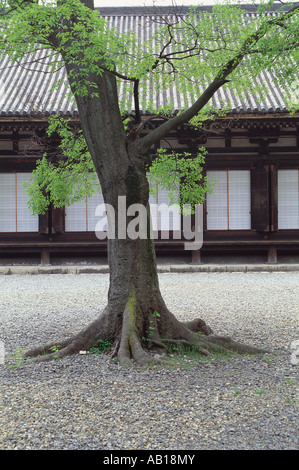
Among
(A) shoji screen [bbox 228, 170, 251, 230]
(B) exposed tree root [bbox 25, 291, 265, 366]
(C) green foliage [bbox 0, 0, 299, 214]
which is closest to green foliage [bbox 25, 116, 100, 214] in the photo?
(C) green foliage [bbox 0, 0, 299, 214]

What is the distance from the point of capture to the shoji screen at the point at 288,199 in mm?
15055

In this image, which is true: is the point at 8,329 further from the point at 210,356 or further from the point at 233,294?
the point at 233,294

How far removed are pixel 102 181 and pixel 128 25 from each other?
15.5 metres

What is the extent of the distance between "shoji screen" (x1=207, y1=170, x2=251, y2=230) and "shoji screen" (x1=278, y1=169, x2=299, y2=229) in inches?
37.8

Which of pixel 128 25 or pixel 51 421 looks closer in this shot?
pixel 51 421

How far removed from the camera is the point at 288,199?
15133 mm

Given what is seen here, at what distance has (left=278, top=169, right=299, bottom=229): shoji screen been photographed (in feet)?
49.4

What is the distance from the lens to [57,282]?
12.3m

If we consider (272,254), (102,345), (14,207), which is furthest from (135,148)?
(14,207)

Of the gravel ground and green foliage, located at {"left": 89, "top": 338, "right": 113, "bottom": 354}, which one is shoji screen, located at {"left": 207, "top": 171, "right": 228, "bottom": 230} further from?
green foliage, located at {"left": 89, "top": 338, "right": 113, "bottom": 354}

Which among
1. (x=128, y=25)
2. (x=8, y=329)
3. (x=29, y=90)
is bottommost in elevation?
(x=8, y=329)

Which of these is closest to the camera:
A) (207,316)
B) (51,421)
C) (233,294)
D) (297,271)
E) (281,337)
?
(51,421)

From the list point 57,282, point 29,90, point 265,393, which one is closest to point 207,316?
point 265,393

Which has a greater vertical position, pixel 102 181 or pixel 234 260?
pixel 102 181
